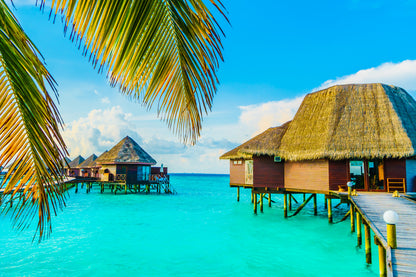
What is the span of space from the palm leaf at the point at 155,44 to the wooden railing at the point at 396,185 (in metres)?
13.2

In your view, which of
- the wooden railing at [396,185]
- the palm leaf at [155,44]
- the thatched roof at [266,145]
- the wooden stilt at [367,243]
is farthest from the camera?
the thatched roof at [266,145]

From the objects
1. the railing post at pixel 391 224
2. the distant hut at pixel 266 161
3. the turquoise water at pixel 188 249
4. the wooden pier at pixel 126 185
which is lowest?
the turquoise water at pixel 188 249

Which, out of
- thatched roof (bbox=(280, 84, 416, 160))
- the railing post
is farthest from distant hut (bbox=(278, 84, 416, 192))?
the railing post

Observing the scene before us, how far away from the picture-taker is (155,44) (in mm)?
1879

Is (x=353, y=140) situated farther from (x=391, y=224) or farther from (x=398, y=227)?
(x=391, y=224)

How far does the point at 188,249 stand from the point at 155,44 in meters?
11.2

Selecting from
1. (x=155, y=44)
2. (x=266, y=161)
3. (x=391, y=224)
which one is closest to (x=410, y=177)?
(x=266, y=161)

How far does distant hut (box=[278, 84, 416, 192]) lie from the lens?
42.5 ft

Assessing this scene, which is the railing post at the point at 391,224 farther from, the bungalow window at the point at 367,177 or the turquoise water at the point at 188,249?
the bungalow window at the point at 367,177

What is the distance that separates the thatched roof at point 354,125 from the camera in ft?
43.0

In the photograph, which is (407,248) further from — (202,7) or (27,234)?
(27,234)

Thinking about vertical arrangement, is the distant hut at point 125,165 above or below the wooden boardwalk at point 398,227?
above

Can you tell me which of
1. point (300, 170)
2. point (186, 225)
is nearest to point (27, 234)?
point (186, 225)

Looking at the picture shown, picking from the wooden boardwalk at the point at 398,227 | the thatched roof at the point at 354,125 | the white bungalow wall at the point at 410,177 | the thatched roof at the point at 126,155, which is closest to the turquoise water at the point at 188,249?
the wooden boardwalk at the point at 398,227
